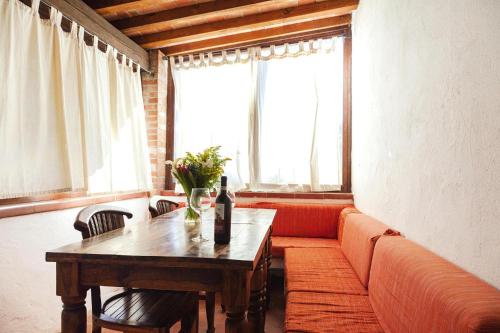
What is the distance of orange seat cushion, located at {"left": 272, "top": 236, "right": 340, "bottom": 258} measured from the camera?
2.78m

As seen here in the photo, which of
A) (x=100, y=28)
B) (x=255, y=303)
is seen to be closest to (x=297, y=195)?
(x=255, y=303)

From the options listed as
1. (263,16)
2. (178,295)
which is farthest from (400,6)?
(178,295)

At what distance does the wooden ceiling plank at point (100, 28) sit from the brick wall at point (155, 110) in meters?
0.13

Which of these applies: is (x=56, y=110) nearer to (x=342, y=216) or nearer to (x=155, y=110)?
(x=155, y=110)

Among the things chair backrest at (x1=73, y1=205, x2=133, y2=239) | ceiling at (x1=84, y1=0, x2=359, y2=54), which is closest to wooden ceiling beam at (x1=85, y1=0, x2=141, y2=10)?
ceiling at (x1=84, y1=0, x2=359, y2=54)

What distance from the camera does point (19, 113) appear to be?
2.00 m

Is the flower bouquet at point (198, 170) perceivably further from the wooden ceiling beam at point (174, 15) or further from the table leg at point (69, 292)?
the wooden ceiling beam at point (174, 15)

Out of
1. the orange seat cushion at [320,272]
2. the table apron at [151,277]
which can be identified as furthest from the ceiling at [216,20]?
the table apron at [151,277]

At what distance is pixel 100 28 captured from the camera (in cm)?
282

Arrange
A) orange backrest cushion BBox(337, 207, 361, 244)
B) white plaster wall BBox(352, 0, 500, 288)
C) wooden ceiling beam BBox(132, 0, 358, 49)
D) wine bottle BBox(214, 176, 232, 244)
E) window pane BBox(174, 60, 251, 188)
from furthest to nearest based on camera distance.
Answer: window pane BBox(174, 60, 251, 188) < wooden ceiling beam BBox(132, 0, 358, 49) < orange backrest cushion BBox(337, 207, 361, 244) < wine bottle BBox(214, 176, 232, 244) < white plaster wall BBox(352, 0, 500, 288)

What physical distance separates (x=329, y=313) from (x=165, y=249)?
34.4 inches

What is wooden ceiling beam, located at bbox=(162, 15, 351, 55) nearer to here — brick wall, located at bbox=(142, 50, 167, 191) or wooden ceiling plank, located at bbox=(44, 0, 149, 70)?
brick wall, located at bbox=(142, 50, 167, 191)

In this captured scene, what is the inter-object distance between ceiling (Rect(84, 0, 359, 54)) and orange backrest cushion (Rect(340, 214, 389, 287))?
6.96 ft

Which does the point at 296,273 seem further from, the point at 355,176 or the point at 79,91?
the point at 79,91
